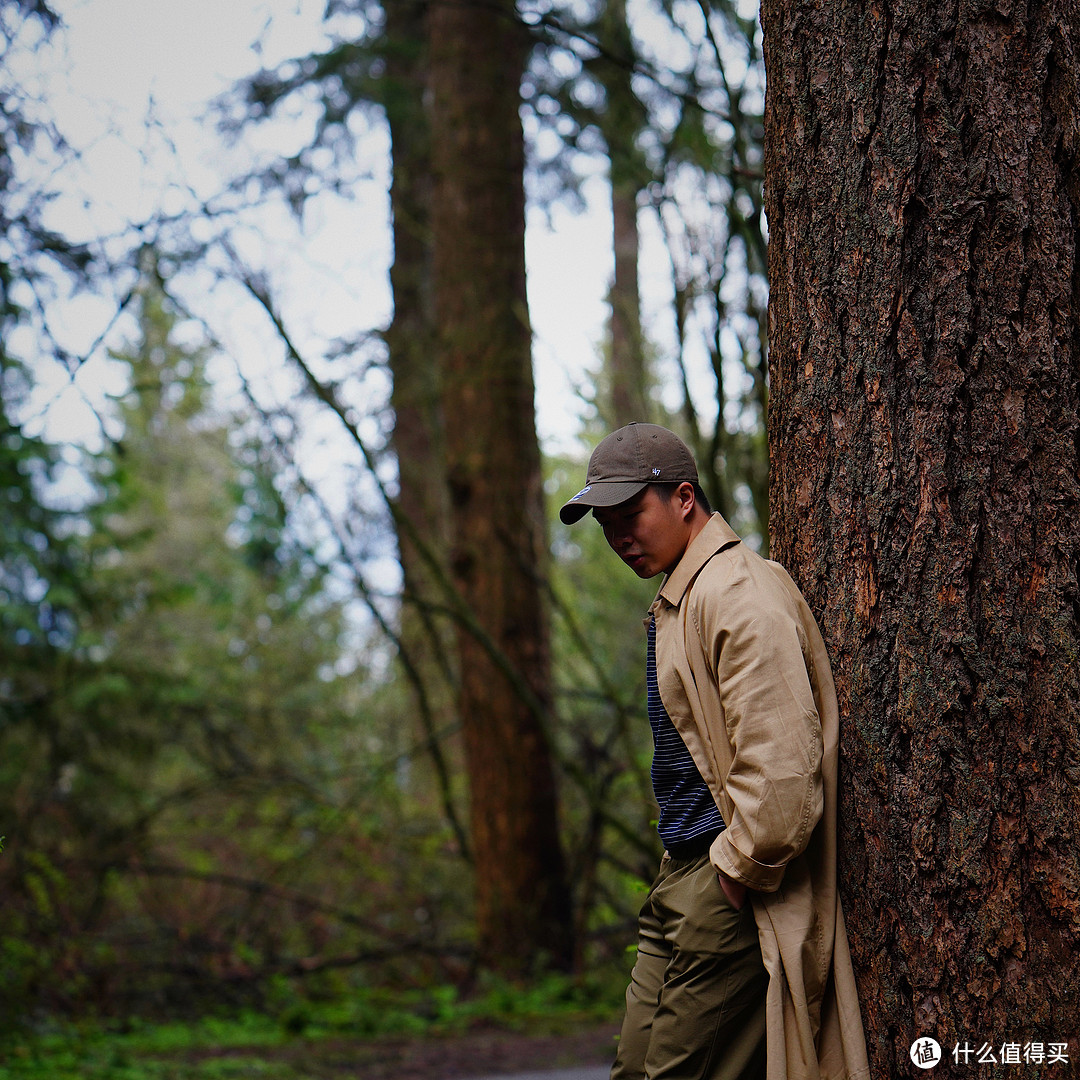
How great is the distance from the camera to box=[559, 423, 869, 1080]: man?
252 cm

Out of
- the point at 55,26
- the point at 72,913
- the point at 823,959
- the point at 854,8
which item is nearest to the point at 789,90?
the point at 854,8

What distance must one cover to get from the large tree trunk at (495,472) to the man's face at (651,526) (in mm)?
5516

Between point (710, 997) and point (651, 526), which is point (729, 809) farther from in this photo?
point (651, 526)

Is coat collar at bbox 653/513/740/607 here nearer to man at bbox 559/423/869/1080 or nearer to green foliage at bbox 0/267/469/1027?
man at bbox 559/423/869/1080

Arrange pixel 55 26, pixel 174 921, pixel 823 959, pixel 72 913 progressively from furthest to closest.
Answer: pixel 174 921
pixel 72 913
pixel 55 26
pixel 823 959

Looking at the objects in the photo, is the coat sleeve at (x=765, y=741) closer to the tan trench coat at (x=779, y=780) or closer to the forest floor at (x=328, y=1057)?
the tan trench coat at (x=779, y=780)

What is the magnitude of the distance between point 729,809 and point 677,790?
24 cm

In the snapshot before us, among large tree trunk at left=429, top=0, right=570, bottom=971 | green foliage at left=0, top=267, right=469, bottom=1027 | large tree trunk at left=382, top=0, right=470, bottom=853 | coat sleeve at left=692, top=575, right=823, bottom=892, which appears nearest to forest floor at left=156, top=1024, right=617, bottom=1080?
large tree trunk at left=429, top=0, right=570, bottom=971

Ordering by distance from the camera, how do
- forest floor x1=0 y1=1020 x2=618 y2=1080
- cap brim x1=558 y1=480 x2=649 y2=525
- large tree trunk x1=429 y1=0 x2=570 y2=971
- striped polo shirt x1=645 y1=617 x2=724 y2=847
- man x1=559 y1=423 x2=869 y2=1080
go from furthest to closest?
large tree trunk x1=429 y1=0 x2=570 y2=971 → forest floor x1=0 y1=1020 x2=618 y2=1080 → cap brim x1=558 y1=480 x2=649 y2=525 → striped polo shirt x1=645 y1=617 x2=724 y2=847 → man x1=559 y1=423 x2=869 y2=1080

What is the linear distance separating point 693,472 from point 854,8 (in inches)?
49.7

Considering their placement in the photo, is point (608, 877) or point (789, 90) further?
point (608, 877)

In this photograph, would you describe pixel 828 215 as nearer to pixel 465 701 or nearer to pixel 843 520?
pixel 843 520

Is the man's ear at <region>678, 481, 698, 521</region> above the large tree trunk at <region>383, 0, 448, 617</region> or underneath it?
underneath

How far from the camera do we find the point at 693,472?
3016 mm
